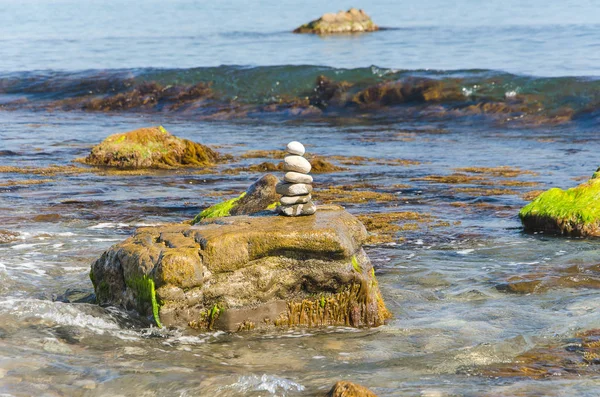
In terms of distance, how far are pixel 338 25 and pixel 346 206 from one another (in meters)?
52.6

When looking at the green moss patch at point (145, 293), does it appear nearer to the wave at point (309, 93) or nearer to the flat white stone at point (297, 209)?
the flat white stone at point (297, 209)

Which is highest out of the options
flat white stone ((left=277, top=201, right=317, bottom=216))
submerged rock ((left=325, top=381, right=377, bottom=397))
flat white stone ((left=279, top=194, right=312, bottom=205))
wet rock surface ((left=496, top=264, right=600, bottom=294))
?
flat white stone ((left=279, top=194, right=312, bottom=205))

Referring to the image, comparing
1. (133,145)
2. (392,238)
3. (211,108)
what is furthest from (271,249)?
(211,108)

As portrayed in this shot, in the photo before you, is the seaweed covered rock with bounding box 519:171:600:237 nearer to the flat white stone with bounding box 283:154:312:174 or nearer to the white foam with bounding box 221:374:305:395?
the flat white stone with bounding box 283:154:312:174

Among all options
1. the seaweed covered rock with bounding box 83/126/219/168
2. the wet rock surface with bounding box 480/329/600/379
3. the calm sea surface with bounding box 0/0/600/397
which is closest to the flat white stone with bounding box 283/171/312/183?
the calm sea surface with bounding box 0/0/600/397

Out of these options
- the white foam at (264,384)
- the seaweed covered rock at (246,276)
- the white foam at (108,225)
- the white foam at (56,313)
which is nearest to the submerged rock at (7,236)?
the white foam at (108,225)

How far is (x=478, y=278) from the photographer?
346 inches

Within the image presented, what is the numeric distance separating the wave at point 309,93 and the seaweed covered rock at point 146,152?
11.0m

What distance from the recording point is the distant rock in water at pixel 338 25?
208ft

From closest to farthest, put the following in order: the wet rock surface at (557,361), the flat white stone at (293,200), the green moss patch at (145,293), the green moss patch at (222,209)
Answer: the wet rock surface at (557,361), the green moss patch at (145,293), the flat white stone at (293,200), the green moss patch at (222,209)

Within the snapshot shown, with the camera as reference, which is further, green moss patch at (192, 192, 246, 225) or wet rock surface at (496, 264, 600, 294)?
green moss patch at (192, 192, 246, 225)

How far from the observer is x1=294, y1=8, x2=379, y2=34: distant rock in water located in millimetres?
63319

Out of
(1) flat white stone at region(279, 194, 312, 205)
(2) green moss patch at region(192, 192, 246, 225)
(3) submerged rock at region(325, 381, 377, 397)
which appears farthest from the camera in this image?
(2) green moss patch at region(192, 192, 246, 225)

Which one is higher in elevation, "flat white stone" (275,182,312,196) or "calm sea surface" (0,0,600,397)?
"flat white stone" (275,182,312,196)
